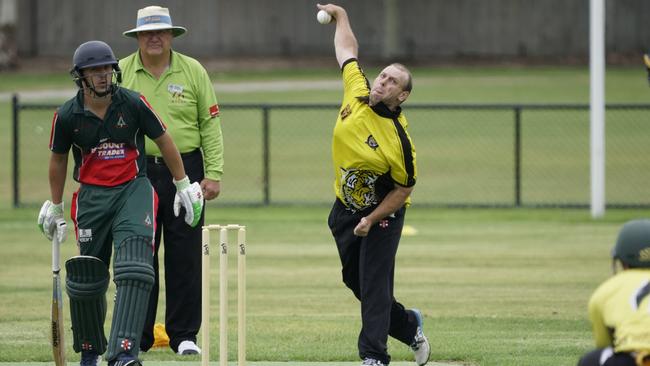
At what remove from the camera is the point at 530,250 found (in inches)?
592

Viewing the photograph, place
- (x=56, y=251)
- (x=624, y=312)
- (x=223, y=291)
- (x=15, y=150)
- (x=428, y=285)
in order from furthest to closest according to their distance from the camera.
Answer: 1. (x=15, y=150)
2. (x=428, y=285)
3. (x=56, y=251)
4. (x=223, y=291)
5. (x=624, y=312)

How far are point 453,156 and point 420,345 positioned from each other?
1644cm

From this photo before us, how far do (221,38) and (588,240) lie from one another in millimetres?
27461

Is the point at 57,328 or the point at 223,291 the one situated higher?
the point at 223,291

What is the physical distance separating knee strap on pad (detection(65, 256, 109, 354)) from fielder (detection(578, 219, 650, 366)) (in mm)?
3110

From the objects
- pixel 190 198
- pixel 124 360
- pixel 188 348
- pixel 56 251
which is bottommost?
pixel 188 348

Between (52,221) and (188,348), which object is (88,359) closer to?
(52,221)

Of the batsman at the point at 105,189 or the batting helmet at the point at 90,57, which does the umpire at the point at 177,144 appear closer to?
the batsman at the point at 105,189

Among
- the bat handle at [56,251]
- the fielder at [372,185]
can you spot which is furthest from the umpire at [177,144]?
the fielder at [372,185]

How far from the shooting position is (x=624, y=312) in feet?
18.5

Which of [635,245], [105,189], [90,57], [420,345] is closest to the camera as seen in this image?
[635,245]

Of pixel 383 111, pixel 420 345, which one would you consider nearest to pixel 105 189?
pixel 383 111

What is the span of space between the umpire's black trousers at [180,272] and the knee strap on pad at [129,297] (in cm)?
142

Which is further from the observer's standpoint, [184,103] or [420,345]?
[184,103]
